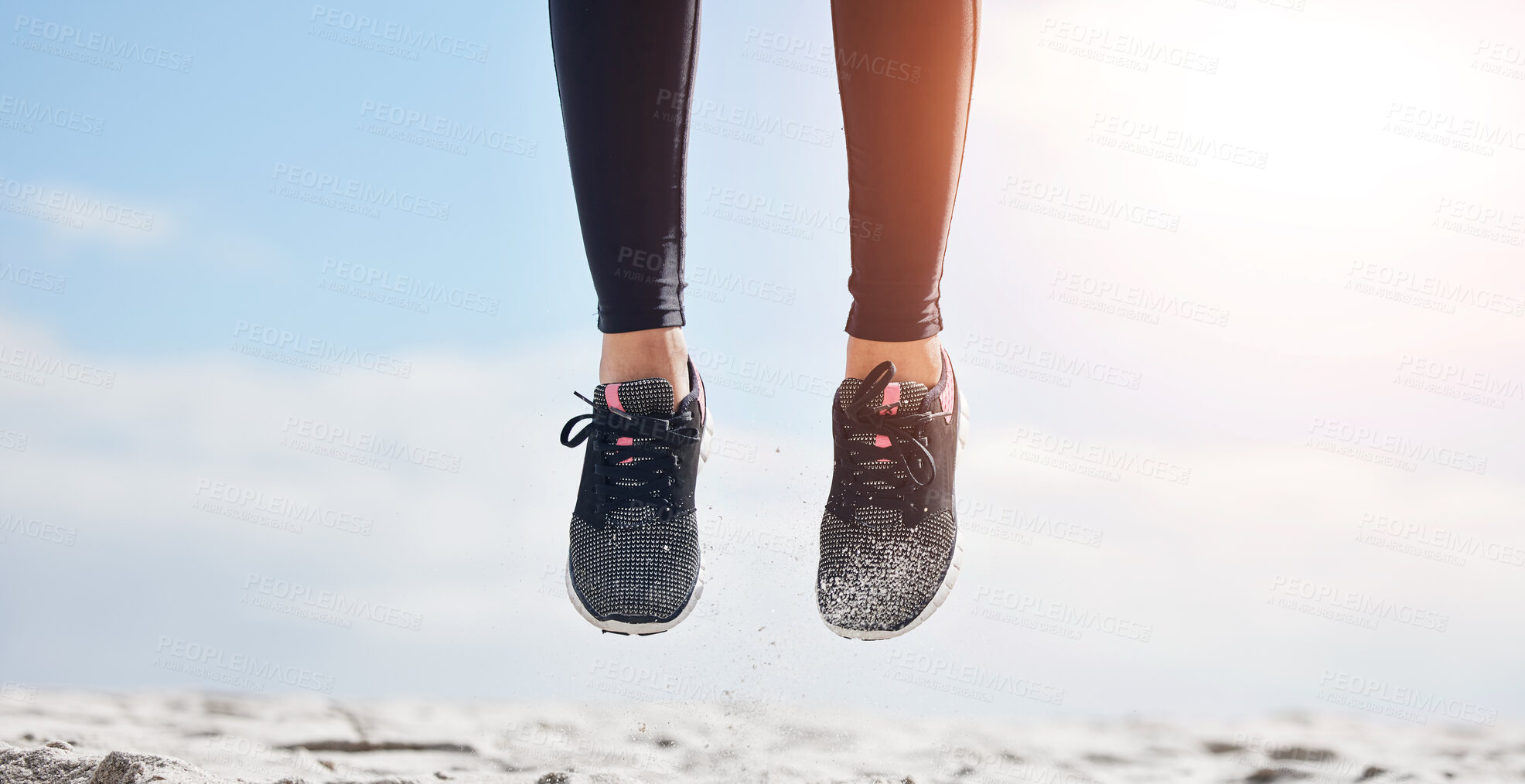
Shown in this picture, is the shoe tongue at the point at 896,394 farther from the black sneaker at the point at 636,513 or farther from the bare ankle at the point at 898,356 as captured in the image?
the black sneaker at the point at 636,513

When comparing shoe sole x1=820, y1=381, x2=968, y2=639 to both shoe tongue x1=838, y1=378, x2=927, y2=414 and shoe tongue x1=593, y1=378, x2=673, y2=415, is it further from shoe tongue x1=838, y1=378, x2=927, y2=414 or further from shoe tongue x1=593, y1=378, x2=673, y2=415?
shoe tongue x1=593, y1=378, x2=673, y2=415

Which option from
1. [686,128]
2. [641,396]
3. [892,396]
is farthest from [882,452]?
[686,128]

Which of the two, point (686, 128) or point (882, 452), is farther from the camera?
point (882, 452)

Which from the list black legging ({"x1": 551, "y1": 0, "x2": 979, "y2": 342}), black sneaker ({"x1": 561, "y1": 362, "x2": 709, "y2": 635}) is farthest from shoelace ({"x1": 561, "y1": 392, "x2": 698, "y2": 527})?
black legging ({"x1": 551, "y1": 0, "x2": 979, "y2": 342})

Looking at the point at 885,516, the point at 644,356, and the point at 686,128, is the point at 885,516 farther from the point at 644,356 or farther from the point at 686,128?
the point at 686,128

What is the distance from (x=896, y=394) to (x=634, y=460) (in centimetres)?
52

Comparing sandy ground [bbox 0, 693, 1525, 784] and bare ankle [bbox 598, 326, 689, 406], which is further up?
bare ankle [bbox 598, 326, 689, 406]

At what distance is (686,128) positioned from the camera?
1.59m

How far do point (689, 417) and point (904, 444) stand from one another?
424mm

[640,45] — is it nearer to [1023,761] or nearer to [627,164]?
[627,164]

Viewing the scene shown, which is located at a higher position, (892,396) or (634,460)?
(892,396)

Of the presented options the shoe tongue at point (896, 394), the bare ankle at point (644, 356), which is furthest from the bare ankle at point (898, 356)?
the bare ankle at point (644, 356)

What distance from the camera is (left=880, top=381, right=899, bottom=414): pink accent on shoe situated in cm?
177

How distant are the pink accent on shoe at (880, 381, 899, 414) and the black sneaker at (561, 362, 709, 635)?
377 mm
